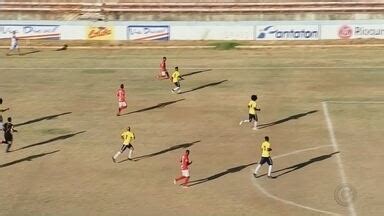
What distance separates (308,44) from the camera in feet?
163

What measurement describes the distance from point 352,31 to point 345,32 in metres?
0.49

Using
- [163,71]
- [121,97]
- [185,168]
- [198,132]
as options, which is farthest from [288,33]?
[185,168]

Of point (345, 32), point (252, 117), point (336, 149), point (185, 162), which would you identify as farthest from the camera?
point (345, 32)

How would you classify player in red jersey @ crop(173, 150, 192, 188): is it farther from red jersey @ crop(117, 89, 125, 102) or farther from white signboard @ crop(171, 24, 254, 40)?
white signboard @ crop(171, 24, 254, 40)

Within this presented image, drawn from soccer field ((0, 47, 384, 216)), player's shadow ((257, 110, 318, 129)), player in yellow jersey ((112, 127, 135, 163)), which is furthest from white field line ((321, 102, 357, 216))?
player in yellow jersey ((112, 127, 135, 163))

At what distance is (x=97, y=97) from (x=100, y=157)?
363 inches

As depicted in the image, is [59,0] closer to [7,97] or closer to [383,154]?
[7,97]

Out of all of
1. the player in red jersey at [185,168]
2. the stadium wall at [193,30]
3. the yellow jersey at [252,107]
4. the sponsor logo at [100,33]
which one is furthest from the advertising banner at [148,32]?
the player in red jersey at [185,168]

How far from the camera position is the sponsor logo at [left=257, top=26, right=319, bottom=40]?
164 ft

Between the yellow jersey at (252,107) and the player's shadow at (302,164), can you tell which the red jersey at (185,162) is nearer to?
the player's shadow at (302,164)

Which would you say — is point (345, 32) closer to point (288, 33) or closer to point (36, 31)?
point (288, 33)

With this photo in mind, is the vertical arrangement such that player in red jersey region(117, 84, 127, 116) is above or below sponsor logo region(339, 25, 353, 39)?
below

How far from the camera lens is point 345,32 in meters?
50.0

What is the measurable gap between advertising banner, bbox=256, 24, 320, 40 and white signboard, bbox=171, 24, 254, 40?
2.86 feet
